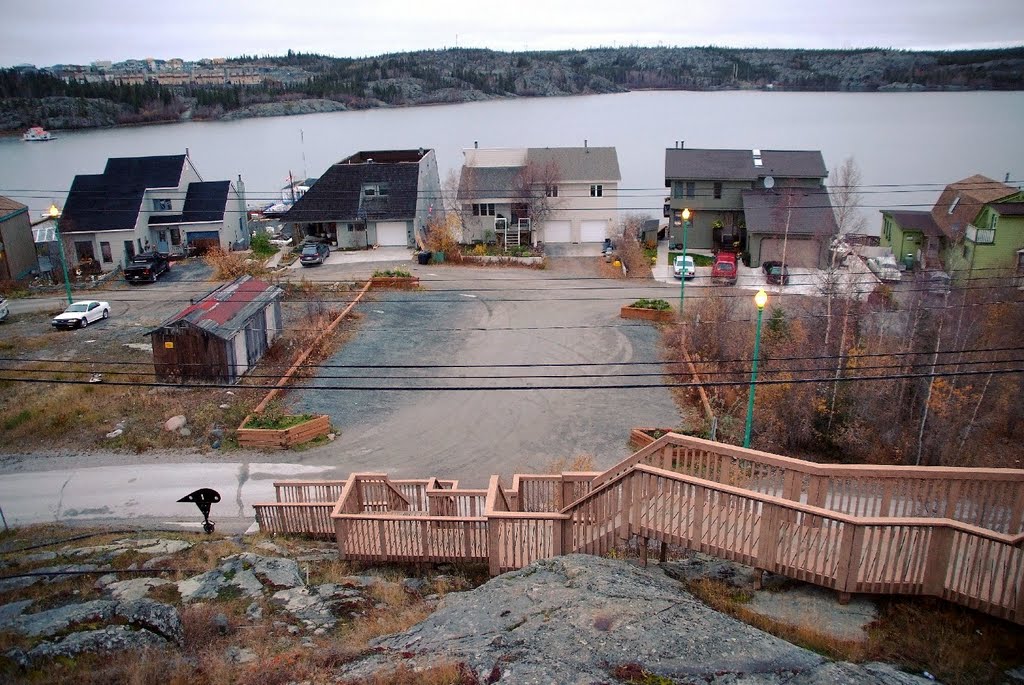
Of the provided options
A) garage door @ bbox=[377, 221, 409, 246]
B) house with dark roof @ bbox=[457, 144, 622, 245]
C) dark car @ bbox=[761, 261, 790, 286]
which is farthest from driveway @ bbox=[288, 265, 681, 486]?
house with dark roof @ bbox=[457, 144, 622, 245]

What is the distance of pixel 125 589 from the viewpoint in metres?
11.1

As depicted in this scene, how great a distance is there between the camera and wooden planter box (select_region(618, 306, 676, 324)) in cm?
3044

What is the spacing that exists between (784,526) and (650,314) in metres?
21.5

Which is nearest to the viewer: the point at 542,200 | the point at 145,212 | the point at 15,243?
the point at 15,243

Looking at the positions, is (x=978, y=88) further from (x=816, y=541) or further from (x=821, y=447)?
(x=816, y=541)

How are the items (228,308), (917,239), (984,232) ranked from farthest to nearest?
(917,239) → (984,232) → (228,308)

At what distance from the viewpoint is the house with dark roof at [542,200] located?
146ft

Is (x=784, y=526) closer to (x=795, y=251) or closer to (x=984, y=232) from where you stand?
(x=984, y=232)

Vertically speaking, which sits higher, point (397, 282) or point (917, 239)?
point (917, 239)

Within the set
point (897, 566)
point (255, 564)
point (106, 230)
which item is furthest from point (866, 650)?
point (106, 230)

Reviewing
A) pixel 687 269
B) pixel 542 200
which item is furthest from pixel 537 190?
pixel 687 269

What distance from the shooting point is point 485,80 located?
514 ft

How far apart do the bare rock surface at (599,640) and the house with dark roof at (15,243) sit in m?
38.6

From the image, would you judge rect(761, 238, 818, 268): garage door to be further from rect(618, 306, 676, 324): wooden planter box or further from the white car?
the white car
